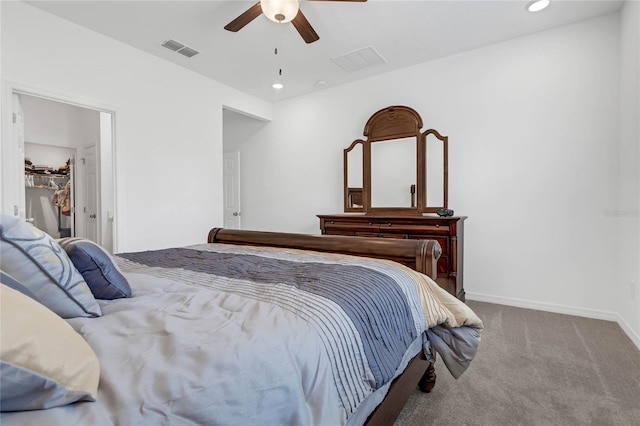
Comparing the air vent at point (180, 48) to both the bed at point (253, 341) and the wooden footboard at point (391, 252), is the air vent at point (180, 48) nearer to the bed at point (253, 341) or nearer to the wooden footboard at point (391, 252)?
the wooden footboard at point (391, 252)

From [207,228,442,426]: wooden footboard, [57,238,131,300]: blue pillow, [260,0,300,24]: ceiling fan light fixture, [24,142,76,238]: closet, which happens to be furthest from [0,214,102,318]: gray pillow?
[24,142,76,238]: closet

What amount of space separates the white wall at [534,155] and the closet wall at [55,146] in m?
4.92

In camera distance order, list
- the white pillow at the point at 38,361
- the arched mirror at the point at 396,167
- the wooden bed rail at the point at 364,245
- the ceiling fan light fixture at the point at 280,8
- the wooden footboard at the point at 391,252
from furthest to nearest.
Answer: the arched mirror at the point at 396,167 < the ceiling fan light fixture at the point at 280,8 < the wooden bed rail at the point at 364,245 < the wooden footboard at the point at 391,252 < the white pillow at the point at 38,361

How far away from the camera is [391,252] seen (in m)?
1.88

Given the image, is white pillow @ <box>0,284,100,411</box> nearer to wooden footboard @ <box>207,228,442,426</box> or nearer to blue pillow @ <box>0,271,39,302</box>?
blue pillow @ <box>0,271,39,302</box>

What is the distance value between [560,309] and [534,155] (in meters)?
1.62

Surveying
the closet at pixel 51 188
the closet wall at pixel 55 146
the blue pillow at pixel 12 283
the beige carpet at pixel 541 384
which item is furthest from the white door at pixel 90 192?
the beige carpet at pixel 541 384

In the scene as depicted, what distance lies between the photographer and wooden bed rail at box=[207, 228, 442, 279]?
1.77m

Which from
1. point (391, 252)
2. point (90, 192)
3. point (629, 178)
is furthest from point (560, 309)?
point (90, 192)

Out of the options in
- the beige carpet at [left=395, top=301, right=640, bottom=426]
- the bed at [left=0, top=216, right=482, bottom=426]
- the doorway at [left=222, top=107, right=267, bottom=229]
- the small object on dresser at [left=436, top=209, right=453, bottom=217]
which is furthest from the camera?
the doorway at [left=222, top=107, right=267, bottom=229]

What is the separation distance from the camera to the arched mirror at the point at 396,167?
12.7ft

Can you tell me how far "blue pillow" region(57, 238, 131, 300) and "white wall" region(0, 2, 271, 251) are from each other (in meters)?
2.42

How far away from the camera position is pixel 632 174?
262 centimetres

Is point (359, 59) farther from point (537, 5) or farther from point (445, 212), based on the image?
point (445, 212)
